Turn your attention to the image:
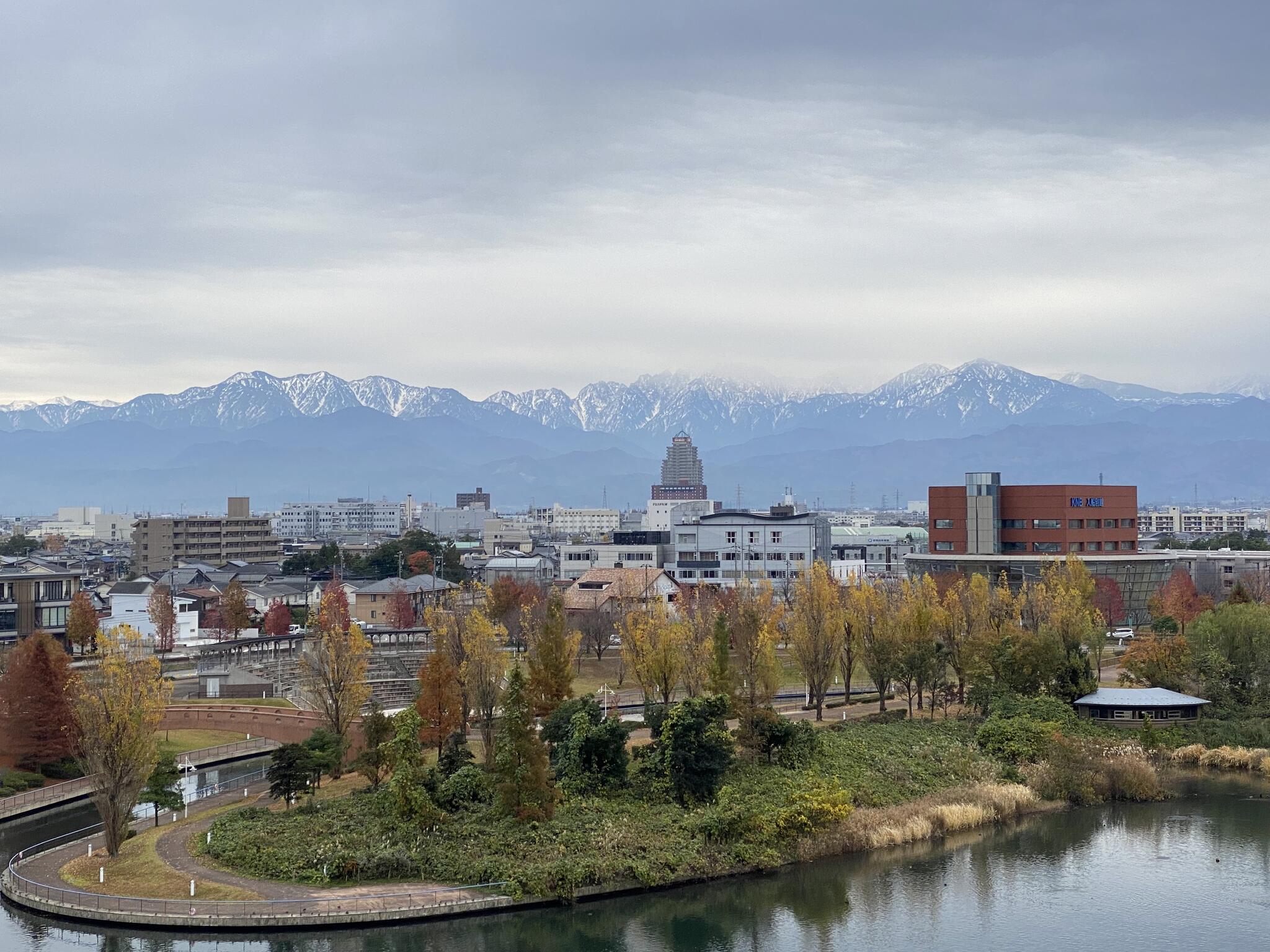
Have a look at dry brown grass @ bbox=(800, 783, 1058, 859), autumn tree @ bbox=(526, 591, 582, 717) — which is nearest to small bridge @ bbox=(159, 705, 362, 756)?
autumn tree @ bbox=(526, 591, 582, 717)

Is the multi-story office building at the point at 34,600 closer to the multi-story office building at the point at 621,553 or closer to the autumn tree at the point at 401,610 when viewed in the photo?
the autumn tree at the point at 401,610

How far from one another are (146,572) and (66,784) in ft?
307

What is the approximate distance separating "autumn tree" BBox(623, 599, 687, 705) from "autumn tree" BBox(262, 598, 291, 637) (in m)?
40.4

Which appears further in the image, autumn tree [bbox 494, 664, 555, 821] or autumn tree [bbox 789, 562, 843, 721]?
autumn tree [bbox 789, 562, 843, 721]

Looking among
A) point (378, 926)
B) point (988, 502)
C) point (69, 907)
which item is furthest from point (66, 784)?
point (988, 502)

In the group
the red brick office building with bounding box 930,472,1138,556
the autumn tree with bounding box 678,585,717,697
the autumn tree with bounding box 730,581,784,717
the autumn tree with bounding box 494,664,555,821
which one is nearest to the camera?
the autumn tree with bounding box 494,664,555,821

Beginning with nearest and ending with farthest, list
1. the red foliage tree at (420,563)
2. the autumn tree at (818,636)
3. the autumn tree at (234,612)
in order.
Answer: the autumn tree at (818,636), the autumn tree at (234,612), the red foliage tree at (420,563)

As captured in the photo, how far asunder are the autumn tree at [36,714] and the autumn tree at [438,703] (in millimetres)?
12765

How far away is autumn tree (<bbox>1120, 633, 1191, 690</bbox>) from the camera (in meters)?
Result: 57.2

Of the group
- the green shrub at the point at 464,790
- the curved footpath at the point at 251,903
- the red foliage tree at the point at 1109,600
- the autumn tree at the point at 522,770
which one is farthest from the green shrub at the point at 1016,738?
the red foliage tree at the point at 1109,600

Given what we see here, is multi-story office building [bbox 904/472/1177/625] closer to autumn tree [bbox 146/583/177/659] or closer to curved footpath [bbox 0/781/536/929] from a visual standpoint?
autumn tree [bbox 146/583/177/659]

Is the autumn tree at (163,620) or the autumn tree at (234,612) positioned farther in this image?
the autumn tree at (234,612)

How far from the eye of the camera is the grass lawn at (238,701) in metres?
59.7

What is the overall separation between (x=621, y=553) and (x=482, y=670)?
6820 cm
